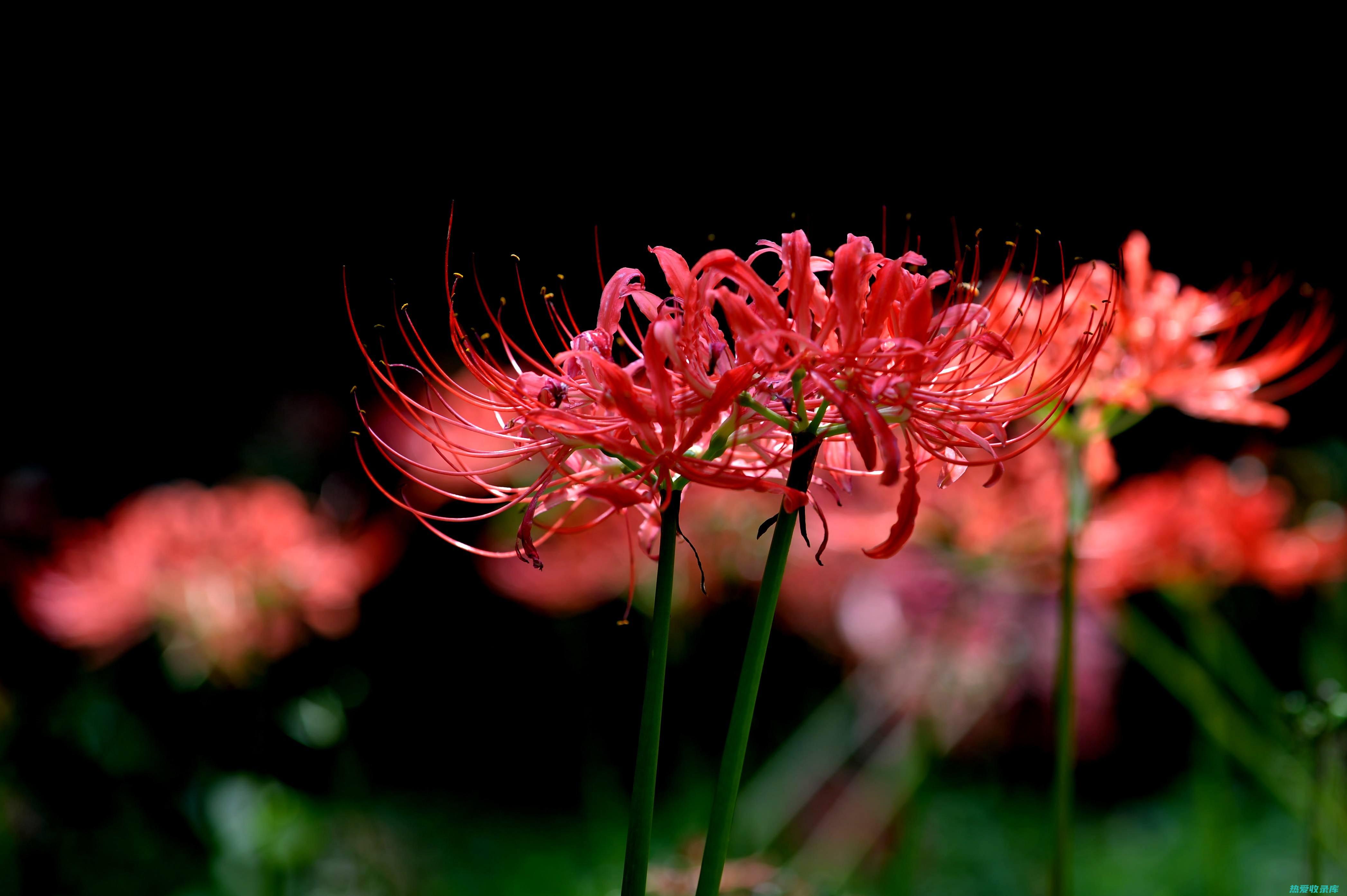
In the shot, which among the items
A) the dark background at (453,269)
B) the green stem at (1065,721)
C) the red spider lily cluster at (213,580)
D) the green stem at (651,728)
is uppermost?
the dark background at (453,269)

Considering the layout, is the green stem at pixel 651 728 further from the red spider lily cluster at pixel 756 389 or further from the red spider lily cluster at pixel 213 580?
the red spider lily cluster at pixel 213 580

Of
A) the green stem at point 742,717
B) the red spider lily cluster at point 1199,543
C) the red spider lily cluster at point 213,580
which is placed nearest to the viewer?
the green stem at point 742,717

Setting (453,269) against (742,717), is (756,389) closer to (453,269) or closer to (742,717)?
(742,717)

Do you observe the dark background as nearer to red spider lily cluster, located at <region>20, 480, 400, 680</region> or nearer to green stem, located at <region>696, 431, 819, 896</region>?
red spider lily cluster, located at <region>20, 480, 400, 680</region>

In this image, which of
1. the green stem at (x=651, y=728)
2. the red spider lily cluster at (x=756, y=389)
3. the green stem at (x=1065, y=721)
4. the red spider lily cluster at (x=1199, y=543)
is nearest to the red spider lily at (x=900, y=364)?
the red spider lily cluster at (x=756, y=389)

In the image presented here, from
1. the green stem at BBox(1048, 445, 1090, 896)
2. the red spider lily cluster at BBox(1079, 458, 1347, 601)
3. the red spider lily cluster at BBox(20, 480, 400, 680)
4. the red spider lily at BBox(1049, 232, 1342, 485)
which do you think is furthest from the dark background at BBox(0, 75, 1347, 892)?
the green stem at BBox(1048, 445, 1090, 896)

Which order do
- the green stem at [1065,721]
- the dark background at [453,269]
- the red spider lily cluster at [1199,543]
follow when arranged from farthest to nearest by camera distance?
the dark background at [453,269] → the red spider lily cluster at [1199,543] → the green stem at [1065,721]

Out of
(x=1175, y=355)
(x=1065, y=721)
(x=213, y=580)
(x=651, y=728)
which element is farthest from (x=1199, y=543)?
(x=213, y=580)
